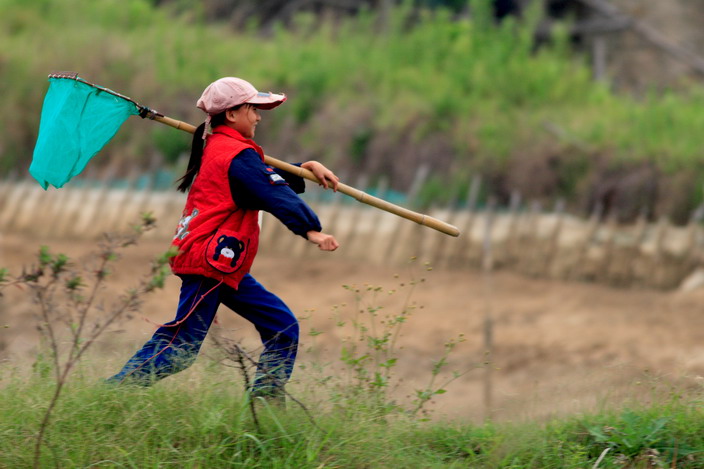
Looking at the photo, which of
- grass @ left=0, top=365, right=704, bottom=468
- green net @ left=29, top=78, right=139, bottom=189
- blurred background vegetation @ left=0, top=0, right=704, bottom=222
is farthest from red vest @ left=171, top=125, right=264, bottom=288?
blurred background vegetation @ left=0, top=0, right=704, bottom=222

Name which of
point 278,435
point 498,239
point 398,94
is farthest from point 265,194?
point 398,94

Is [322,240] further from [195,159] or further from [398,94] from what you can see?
[398,94]

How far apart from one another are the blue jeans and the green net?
2.33ft

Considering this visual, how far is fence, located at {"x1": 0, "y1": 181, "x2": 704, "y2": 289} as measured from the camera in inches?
499

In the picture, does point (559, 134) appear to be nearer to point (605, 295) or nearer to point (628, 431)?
point (605, 295)

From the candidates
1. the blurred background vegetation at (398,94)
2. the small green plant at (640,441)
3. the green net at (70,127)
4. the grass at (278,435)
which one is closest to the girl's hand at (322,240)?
the grass at (278,435)

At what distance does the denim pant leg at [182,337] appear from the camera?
153 inches

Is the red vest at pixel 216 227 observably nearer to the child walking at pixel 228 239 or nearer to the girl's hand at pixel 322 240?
the child walking at pixel 228 239

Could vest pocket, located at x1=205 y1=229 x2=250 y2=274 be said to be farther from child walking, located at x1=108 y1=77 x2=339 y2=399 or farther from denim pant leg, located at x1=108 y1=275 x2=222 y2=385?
denim pant leg, located at x1=108 y1=275 x2=222 y2=385

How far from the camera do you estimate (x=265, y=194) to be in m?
3.92

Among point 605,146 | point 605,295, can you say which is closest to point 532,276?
point 605,295

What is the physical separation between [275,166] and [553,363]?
7514mm

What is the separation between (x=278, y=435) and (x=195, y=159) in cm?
122

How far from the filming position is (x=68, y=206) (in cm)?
1548
